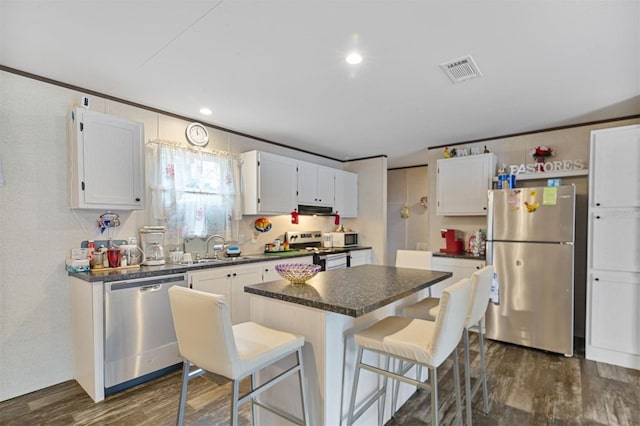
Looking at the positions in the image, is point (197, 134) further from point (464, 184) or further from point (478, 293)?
point (464, 184)

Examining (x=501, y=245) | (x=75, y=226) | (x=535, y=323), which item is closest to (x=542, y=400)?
(x=535, y=323)

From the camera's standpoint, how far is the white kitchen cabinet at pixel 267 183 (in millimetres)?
3818

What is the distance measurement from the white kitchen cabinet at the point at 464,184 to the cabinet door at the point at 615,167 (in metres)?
1.06

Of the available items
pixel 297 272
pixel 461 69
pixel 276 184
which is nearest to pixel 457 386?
pixel 297 272

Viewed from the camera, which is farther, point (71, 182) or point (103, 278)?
point (71, 182)

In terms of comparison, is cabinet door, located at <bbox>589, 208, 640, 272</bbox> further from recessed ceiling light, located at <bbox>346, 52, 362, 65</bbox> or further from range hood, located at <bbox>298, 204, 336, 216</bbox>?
range hood, located at <bbox>298, 204, 336, 216</bbox>

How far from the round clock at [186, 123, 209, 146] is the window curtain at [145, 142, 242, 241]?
152 mm

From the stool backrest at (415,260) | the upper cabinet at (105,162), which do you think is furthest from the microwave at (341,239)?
the upper cabinet at (105,162)

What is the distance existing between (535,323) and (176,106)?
4.21 metres

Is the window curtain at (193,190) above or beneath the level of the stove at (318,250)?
above

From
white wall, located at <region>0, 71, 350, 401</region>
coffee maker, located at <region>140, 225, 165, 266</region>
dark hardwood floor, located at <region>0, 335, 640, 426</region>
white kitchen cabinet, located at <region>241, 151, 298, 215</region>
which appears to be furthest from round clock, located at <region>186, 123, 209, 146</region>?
dark hardwood floor, located at <region>0, 335, 640, 426</region>

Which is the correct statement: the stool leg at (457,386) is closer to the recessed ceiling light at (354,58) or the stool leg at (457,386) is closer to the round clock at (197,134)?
the recessed ceiling light at (354,58)

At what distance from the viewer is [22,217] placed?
239 cm

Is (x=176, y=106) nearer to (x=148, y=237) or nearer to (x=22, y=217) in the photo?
(x=148, y=237)
